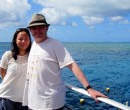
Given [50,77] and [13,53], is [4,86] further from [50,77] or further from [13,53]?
[50,77]

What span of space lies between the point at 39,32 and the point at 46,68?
1.57 ft

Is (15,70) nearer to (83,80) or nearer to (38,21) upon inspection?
(38,21)

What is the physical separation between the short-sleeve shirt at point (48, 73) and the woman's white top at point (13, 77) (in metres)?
0.57

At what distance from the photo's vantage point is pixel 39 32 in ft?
11.4

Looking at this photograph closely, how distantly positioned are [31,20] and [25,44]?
60 cm

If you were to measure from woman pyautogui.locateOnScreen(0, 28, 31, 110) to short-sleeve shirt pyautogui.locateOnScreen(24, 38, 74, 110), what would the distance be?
589mm

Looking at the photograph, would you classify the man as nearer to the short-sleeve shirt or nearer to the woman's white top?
the short-sleeve shirt

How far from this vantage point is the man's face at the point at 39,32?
11.3 feet

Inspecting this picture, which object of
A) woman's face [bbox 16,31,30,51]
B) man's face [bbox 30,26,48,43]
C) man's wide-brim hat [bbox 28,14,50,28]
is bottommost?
woman's face [bbox 16,31,30,51]

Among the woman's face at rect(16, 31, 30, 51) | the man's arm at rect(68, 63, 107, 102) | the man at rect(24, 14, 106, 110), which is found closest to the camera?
the man's arm at rect(68, 63, 107, 102)

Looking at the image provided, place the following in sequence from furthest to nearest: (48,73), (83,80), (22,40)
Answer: (22,40), (48,73), (83,80)

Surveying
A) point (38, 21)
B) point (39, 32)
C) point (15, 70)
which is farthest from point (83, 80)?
point (15, 70)

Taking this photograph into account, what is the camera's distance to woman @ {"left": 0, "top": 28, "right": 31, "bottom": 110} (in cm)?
403

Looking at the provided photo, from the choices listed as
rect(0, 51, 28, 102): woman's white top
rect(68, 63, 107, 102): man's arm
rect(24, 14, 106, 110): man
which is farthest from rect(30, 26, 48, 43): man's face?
rect(0, 51, 28, 102): woman's white top
